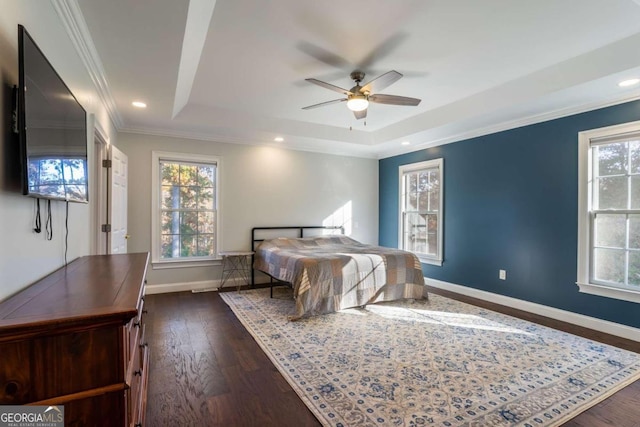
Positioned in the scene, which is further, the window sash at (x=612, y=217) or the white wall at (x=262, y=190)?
the white wall at (x=262, y=190)

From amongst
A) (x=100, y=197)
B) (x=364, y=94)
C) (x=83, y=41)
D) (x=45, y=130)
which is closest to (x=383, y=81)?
(x=364, y=94)

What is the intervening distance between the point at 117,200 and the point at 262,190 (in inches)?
89.7

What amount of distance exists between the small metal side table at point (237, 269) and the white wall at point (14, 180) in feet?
9.97

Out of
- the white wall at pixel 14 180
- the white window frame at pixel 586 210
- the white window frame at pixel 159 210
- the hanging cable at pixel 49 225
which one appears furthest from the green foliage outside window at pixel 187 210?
the white window frame at pixel 586 210

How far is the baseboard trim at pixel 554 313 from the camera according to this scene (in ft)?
10.1

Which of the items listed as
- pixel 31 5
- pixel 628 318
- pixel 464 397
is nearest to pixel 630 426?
pixel 464 397

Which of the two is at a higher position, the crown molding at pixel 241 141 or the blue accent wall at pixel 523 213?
the crown molding at pixel 241 141

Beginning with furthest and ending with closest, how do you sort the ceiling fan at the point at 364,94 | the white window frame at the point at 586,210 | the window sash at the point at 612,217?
1. the white window frame at the point at 586,210
2. the window sash at the point at 612,217
3. the ceiling fan at the point at 364,94

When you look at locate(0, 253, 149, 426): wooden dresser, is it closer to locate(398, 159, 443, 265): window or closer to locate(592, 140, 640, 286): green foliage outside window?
locate(592, 140, 640, 286): green foliage outside window

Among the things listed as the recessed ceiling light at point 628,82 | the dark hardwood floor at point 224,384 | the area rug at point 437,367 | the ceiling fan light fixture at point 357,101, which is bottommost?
the dark hardwood floor at point 224,384

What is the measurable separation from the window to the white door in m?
4.45

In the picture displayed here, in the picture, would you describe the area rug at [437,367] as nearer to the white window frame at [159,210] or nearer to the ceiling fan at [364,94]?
the white window frame at [159,210]

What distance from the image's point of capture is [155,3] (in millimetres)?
1813

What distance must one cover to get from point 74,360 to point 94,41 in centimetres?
231
